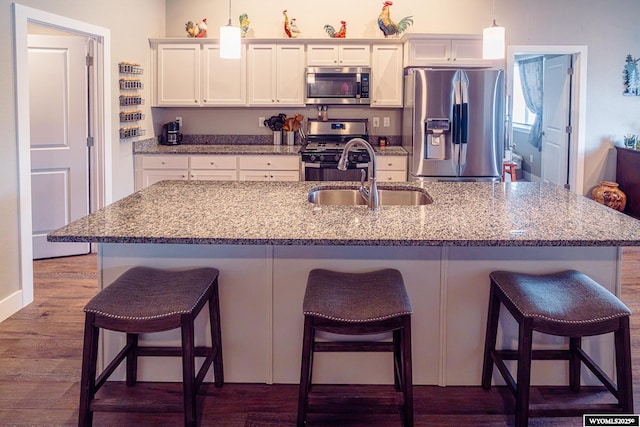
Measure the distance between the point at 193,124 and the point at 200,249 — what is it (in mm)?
3991

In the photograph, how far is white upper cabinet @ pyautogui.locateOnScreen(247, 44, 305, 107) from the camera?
19.2 feet

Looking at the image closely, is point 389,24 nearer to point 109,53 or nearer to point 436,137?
point 436,137

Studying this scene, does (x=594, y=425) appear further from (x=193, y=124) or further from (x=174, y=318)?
(x=193, y=124)

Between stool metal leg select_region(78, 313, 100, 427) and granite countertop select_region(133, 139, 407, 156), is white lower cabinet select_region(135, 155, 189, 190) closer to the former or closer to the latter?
granite countertop select_region(133, 139, 407, 156)

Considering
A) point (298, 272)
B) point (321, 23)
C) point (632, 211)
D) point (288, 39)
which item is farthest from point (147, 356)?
point (632, 211)

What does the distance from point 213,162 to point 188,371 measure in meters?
3.72

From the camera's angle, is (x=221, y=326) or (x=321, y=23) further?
(x=321, y=23)

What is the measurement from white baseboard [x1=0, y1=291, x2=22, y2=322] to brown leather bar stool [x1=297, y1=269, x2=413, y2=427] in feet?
7.36

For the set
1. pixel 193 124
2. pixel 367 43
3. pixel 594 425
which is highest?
pixel 367 43

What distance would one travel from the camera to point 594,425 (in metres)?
2.32

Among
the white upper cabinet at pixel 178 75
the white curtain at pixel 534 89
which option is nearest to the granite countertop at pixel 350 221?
the white upper cabinet at pixel 178 75

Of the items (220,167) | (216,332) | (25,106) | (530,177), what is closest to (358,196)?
(216,332)

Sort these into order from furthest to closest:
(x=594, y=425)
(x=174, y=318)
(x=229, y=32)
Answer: (x=229, y=32)
(x=594, y=425)
(x=174, y=318)

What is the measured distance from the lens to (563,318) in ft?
6.93
